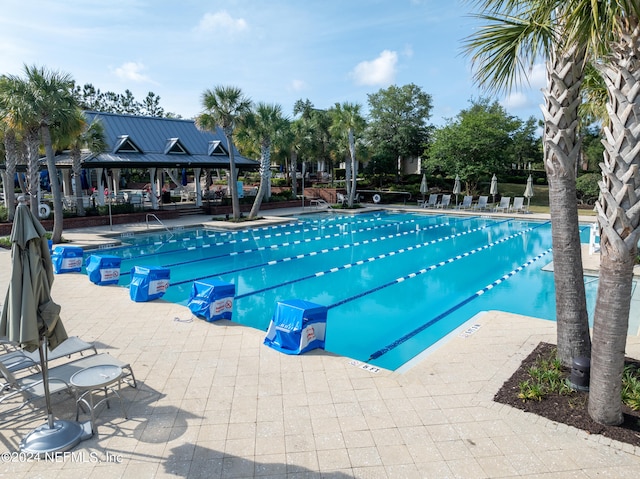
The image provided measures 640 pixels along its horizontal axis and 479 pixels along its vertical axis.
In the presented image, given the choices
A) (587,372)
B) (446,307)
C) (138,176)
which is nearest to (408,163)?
(138,176)

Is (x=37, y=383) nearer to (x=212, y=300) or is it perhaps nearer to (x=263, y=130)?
(x=212, y=300)

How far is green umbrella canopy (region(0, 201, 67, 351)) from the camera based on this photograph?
13.4 feet

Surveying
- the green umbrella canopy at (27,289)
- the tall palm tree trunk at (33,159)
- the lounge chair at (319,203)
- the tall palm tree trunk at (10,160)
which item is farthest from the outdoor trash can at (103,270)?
the lounge chair at (319,203)

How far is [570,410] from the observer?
4879 mm

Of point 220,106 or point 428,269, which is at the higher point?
point 220,106

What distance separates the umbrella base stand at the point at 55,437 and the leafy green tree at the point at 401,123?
115 ft

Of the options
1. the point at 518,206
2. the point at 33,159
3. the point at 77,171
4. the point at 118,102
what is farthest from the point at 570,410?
the point at 118,102

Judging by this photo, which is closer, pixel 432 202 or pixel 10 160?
pixel 10 160

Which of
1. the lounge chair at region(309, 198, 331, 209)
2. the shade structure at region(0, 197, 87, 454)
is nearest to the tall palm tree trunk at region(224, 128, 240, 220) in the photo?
the lounge chair at region(309, 198, 331, 209)

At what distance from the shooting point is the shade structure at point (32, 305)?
161 inches

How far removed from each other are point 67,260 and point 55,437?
9.36 metres

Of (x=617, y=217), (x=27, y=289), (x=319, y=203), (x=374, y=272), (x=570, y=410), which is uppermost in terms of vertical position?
(x=617, y=217)

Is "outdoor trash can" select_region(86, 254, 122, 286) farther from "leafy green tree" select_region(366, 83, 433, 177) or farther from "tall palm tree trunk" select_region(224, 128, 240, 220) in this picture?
"leafy green tree" select_region(366, 83, 433, 177)

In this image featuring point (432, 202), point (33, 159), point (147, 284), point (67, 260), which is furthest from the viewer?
point (432, 202)
